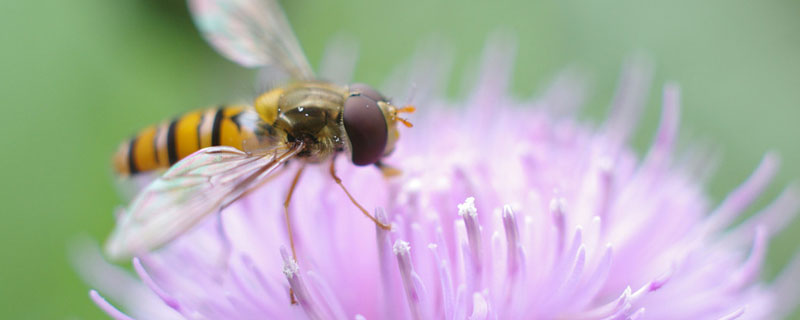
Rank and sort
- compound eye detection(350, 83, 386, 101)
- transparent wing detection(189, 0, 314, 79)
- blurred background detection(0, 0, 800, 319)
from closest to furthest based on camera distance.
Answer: compound eye detection(350, 83, 386, 101) → transparent wing detection(189, 0, 314, 79) → blurred background detection(0, 0, 800, 319)

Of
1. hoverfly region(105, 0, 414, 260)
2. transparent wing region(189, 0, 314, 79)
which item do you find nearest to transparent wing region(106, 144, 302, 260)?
hoverfly region(105, 0, 414, 260)

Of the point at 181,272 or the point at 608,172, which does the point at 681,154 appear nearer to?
the point at 608,172

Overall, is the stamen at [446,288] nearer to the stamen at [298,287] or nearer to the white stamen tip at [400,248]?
the white stamen tip at [400,248]

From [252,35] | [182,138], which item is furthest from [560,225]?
[252,35]

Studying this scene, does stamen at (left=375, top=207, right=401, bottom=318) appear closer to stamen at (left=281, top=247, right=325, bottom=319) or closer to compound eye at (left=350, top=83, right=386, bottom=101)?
stamen at (left=281, top=247, right=325, bottom=319)

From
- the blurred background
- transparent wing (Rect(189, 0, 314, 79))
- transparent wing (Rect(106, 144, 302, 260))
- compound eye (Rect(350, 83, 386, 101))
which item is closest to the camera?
transparent wing (Rect(106, 144, 302, 260))

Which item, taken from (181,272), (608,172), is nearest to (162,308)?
(181,272)

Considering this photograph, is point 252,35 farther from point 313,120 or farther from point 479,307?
point 479,307
